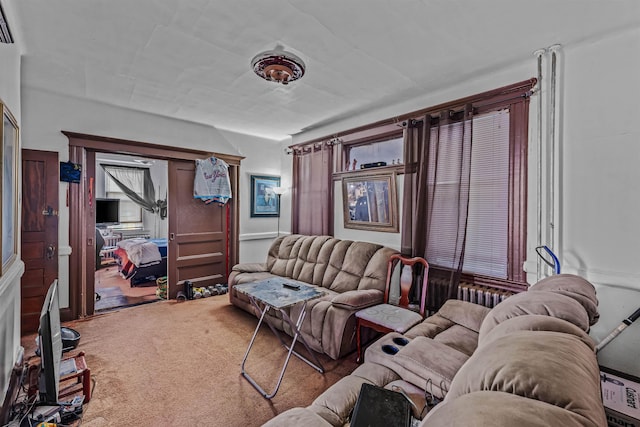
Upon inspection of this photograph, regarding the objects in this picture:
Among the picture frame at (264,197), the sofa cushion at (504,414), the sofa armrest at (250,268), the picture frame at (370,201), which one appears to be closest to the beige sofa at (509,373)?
the sofa cushion at (504,414)

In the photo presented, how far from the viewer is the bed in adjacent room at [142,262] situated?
17.2 feet

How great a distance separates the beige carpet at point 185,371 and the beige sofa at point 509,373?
2.75 feet

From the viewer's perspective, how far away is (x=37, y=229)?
127 inches

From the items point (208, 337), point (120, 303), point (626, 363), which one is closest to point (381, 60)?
point (626, 363)

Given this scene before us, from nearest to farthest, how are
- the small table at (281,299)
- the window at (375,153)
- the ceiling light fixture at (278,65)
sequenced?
1. the small table at (281,299)
2. the ceiling light fixture at (278,65)
3. the window at (375,153)

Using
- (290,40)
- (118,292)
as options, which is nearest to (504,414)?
(290,40)

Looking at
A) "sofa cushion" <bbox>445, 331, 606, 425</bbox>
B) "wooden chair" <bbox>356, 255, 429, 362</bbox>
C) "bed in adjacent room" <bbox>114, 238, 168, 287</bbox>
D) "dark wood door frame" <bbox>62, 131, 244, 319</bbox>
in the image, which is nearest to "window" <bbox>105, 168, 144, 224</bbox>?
"bed in adjacent room" <bbox>114, 238, 168, 287</bbox>

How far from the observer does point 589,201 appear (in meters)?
2.21

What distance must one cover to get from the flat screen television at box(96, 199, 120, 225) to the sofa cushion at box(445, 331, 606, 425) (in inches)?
323

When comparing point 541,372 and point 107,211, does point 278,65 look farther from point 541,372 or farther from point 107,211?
point 107,211

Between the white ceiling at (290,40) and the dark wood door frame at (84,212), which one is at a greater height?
the white ceiling at (290,40)

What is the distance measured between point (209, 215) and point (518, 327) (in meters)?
4.63

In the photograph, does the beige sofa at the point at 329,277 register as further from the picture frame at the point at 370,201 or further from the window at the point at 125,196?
the window at the point at 125,196

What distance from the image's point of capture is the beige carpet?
2035mm
